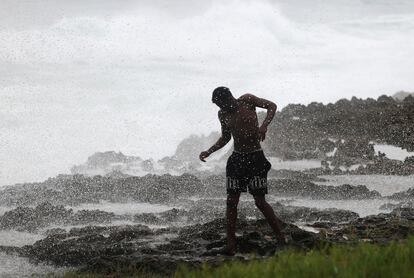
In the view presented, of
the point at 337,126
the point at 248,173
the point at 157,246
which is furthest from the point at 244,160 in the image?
the point at 337,126

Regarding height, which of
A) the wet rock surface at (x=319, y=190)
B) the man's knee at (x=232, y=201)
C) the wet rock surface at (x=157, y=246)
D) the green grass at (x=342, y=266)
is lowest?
the wet rock surface at (x=157, y=246)

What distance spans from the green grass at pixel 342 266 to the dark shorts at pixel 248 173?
9.28 feet

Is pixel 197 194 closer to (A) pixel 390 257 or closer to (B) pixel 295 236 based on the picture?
(B) pixel 295 236

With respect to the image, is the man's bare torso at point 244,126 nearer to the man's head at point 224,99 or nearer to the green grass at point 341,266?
the man's head at point 224,99

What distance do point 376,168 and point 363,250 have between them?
677 inches

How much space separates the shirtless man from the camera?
858cm

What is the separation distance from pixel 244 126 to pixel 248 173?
2.38 feet

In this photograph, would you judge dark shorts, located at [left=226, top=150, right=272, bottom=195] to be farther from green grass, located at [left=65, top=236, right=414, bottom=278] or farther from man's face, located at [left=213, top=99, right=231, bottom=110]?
green grass, located at [left=65, top=236, right=414, bottom=278]

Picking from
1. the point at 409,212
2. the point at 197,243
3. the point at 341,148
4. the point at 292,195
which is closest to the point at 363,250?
the point at 197,243

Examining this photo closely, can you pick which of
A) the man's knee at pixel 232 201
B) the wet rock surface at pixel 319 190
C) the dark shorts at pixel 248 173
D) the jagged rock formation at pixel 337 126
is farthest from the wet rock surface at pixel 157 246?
the jagged rock formation at pixel 337 126

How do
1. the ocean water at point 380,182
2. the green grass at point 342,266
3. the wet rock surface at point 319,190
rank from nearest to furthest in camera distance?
the green grass at point 342,266 < the wet rock surface at point 319,190 < the ocean water at point 380,182

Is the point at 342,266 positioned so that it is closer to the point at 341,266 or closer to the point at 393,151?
the point at 341,266

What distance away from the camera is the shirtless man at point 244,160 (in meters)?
8.58

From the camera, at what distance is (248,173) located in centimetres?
862
